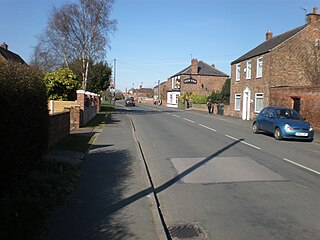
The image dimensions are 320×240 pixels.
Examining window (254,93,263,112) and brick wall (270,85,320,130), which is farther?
window (254,93,263,112)

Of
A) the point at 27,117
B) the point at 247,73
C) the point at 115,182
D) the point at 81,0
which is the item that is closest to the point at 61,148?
the point at 115,182

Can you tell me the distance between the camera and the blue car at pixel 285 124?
16.5 metres

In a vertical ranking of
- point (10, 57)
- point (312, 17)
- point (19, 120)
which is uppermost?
point (312, 17)

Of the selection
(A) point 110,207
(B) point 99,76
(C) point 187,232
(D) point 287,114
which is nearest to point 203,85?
(B) point 99,76

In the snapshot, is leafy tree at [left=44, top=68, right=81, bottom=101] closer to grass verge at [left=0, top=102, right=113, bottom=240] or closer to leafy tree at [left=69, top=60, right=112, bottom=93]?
grass verge at [left=0, top=102, right=113, bottom=240]

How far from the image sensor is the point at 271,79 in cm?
3002

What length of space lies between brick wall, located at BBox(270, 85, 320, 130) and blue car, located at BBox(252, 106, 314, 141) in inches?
205

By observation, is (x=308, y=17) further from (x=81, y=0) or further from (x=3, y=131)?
(x=3, y=131)

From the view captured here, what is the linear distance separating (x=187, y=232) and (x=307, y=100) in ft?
68.8

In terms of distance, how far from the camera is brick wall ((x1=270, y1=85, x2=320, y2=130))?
888 inches

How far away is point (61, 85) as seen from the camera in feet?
76.3

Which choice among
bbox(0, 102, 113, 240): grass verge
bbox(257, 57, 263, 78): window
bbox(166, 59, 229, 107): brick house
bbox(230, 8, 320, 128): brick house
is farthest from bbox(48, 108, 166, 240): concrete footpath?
bbox(166, 59, 229, 107): brick house

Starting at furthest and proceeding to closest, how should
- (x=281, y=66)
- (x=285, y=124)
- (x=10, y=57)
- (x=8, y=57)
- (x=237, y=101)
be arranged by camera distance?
(x=237, y=101) < (x=281, y=66) < (x=285, y=124) < (x=8, y=57) < (x=10, y=57)

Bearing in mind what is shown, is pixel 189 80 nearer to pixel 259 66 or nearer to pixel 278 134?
pixel 259 66
